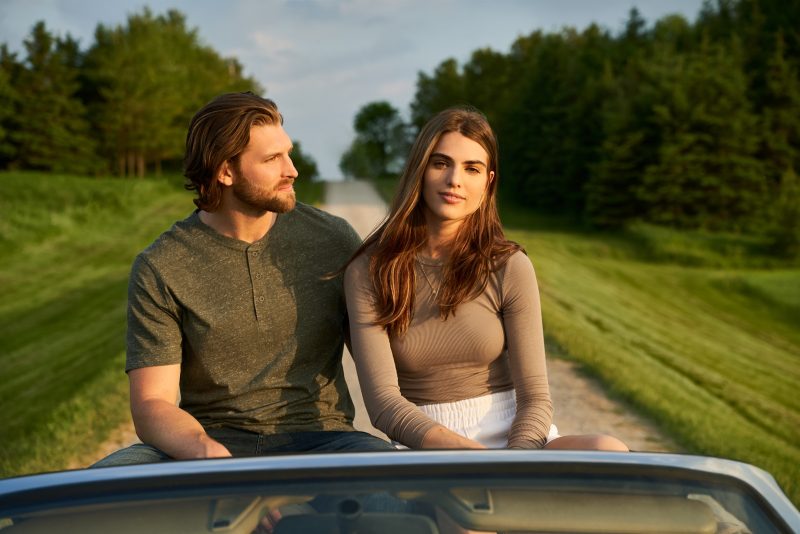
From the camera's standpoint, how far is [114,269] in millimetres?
24766

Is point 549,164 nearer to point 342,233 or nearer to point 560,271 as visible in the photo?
point 560,271

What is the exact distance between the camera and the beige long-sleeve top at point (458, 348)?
132 inches

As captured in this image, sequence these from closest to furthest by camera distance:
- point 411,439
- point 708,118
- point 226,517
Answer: point 226,517 < point 411,439 < point 708,118

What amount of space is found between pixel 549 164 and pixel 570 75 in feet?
17.5

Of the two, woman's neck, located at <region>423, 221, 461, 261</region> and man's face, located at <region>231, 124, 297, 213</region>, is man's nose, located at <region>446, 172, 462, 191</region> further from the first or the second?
man's face, located at <region>231, 124, 297, 213</region>

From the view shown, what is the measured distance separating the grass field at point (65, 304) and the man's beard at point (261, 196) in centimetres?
407

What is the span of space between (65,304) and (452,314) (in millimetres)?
18120

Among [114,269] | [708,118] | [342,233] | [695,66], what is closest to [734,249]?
[708,118]

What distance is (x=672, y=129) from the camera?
4409 cm

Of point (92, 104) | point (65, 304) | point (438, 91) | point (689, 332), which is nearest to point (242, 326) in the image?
point (65, 304)

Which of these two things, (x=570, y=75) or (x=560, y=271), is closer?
(x=560, y=271)

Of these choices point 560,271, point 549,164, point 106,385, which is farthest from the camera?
point 549,164

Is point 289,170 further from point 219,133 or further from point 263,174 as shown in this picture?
point 219,133

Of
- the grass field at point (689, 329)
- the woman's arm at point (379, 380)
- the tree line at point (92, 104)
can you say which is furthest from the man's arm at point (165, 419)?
the tree line at point (92, 104)
